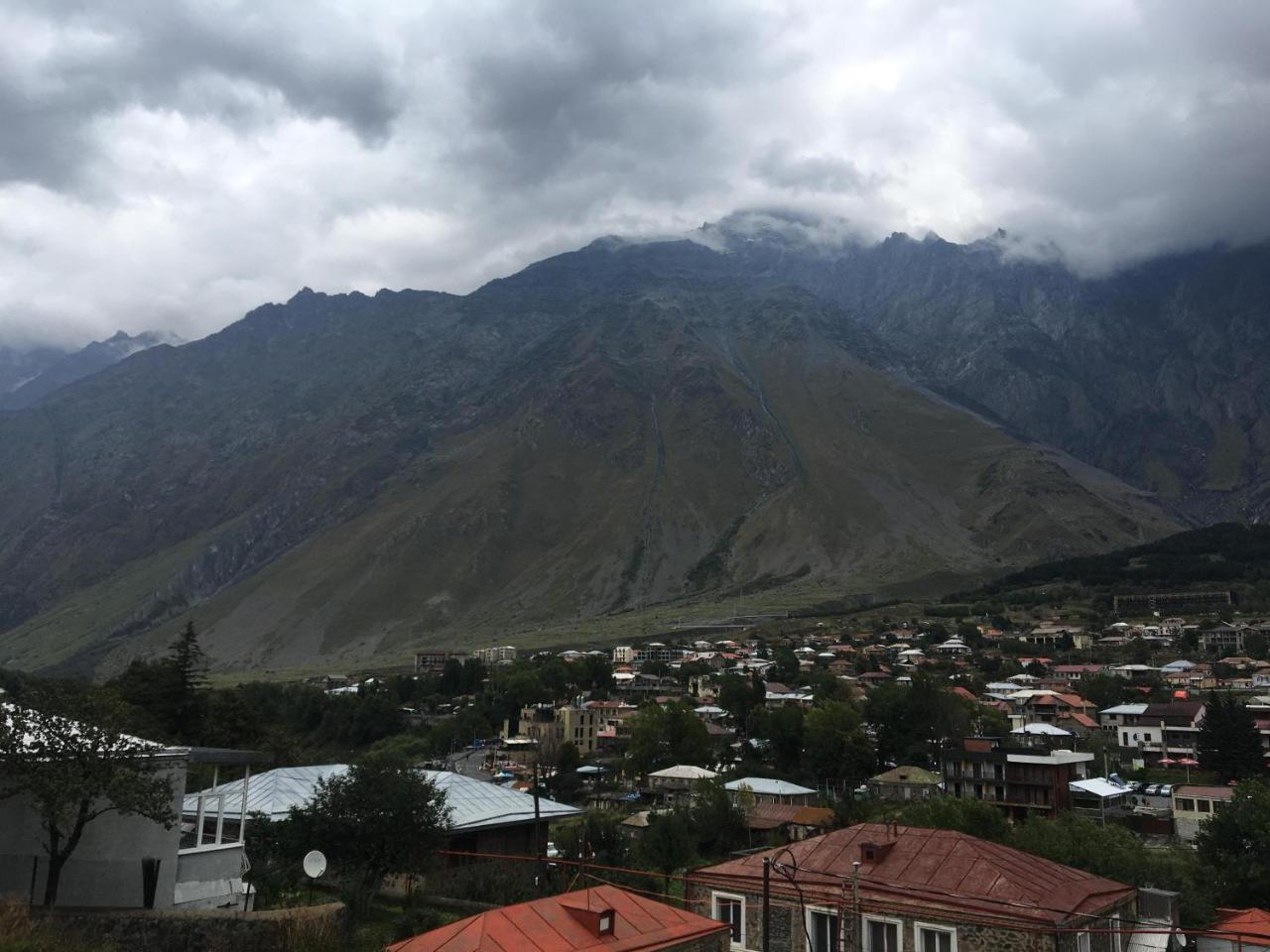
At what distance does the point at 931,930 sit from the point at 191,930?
10.5 m

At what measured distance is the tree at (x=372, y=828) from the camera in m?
20.8

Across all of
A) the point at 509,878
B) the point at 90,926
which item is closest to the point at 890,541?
the point at 509,878

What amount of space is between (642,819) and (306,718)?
5033cm

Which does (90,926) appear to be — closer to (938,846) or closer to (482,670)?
(938,846)

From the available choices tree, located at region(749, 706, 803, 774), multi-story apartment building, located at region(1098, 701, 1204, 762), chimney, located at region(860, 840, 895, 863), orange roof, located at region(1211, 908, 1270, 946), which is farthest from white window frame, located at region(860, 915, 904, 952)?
multi-story apartment building, located at region(1098, 701, 1204, 762)

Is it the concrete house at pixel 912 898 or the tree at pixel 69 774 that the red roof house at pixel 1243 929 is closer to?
the concrete house at pixel 912 898

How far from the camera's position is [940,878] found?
581 inches

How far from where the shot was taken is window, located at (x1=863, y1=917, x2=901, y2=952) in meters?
14.4

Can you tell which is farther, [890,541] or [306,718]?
[890,541]

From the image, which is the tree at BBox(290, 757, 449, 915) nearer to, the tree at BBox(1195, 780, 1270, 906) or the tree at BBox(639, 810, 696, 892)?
the tree at BBox(639, 810, 696, 892)

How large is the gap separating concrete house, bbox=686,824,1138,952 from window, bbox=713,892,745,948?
17 millimetres

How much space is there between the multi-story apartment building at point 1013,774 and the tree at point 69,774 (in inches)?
1599

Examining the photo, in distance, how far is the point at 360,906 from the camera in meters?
17.9

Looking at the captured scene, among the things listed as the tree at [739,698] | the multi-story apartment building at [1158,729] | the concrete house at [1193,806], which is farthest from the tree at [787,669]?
the concrete house at [1193,806]
